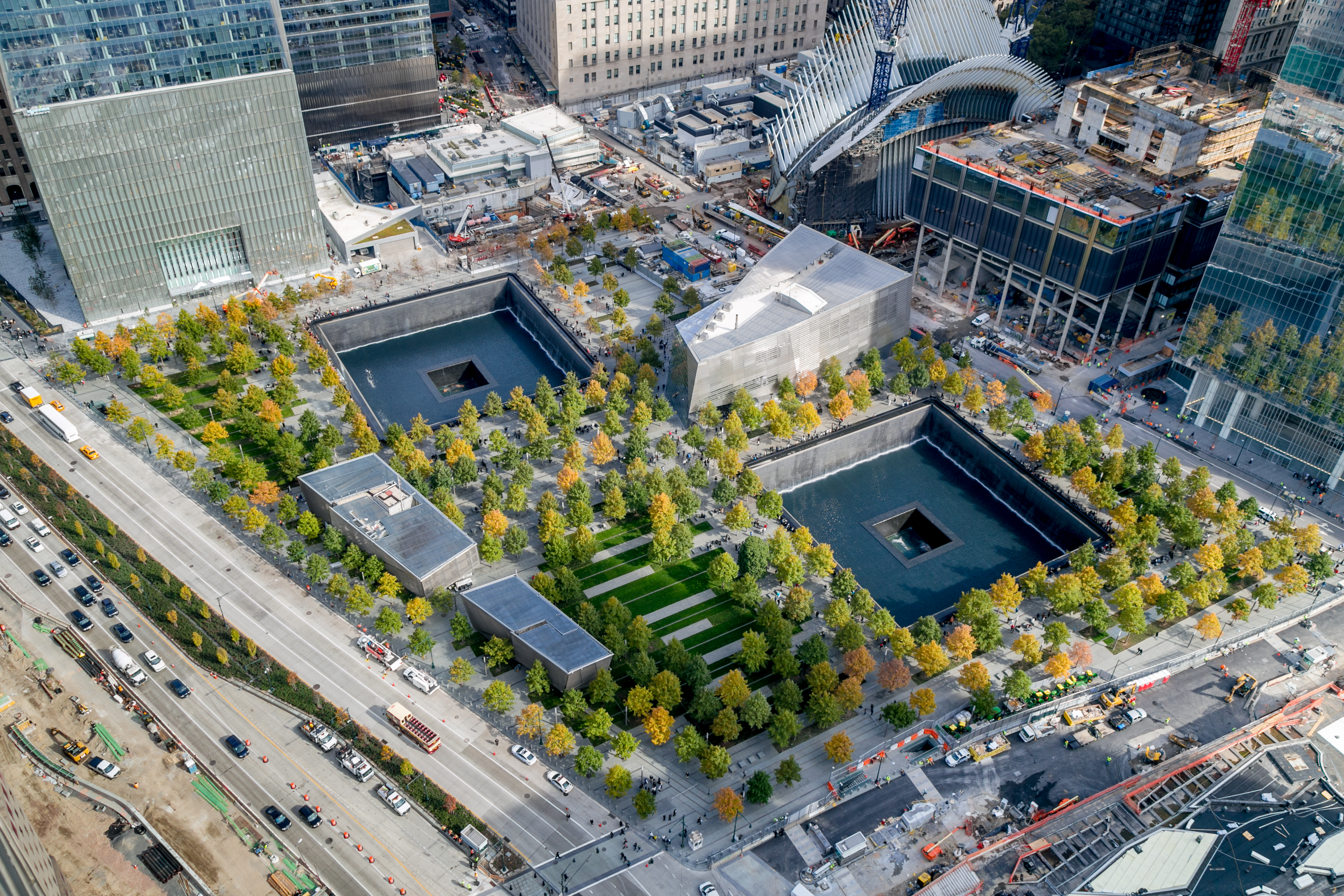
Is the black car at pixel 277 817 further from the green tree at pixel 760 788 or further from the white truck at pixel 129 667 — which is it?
the green tree at pixel 760 788

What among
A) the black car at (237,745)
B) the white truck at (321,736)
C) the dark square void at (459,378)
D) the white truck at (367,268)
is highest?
the white truck at (367,268)

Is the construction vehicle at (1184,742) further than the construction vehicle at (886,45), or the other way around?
the construction vehicle at (886,45)

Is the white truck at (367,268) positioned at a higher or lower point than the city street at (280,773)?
higher

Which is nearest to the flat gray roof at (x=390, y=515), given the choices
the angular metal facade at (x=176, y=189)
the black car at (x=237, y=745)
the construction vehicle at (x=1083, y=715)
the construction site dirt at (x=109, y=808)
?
the black car at (x=237, y=745)

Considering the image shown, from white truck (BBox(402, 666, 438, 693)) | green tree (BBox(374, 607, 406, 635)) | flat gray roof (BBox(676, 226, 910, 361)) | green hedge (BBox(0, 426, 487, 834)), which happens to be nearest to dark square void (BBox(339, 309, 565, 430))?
flat gray roof (BBox(676, 226, 910, 361))

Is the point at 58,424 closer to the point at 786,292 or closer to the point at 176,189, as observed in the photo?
the point at 176,189

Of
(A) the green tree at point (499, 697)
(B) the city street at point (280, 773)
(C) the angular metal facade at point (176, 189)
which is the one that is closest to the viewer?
(B) the city street at point (280, 773)

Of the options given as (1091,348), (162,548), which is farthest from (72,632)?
(1091,348)

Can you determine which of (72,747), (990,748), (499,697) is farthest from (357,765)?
(990,748)
